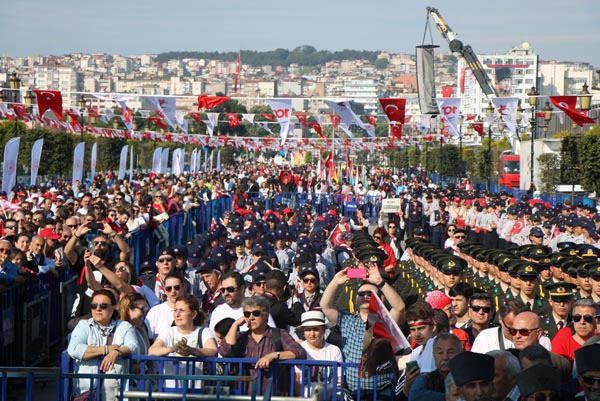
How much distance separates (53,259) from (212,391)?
8.09m

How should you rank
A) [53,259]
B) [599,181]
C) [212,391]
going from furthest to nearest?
[599,181] → [53,259] → [212,391]

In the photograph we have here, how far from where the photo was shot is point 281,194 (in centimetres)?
4428

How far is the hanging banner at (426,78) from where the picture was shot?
111 ft

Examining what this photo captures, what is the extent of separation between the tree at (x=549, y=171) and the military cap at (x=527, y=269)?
46876mm

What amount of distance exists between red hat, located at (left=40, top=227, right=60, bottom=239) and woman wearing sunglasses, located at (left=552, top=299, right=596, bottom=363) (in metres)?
9.18

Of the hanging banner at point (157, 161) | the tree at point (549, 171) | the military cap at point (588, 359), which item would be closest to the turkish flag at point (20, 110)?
the hanging banner at point (157, 161)

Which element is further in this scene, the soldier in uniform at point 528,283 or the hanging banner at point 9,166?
the hanging banner at point 9,166

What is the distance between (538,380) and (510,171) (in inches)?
2805

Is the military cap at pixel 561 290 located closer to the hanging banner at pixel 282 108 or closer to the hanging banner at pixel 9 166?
the hanging banner at pixel 9 166

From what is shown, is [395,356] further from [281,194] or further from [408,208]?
[281,194]

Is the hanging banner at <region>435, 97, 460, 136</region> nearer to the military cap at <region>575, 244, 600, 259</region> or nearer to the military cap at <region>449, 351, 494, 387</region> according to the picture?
the military cap at <region>575, 244, 600, 259</region>

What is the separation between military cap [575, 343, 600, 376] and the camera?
6.71 meters

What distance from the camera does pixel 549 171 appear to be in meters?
60.3

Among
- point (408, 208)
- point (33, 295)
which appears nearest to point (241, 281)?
point (33, 295)
